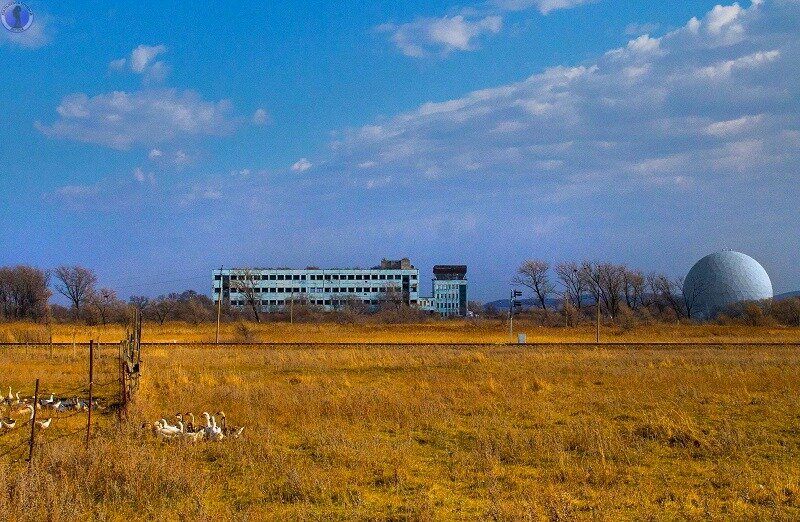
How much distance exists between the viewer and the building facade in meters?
159

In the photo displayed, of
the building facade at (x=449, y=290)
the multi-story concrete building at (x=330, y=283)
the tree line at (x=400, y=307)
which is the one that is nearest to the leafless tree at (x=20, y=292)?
the tree line at (x=400, y=307)

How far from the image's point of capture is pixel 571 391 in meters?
21.4

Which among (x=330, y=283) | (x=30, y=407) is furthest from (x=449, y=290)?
(x=30, y=407)

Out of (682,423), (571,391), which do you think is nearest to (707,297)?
(571,391)

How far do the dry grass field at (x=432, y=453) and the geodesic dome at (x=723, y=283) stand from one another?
239 feet

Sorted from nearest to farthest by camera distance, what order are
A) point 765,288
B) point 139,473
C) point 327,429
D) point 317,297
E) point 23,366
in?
1. point 139,473
2. point 327,429
3. point 23,366
4. point 765,288
5. point 317,297

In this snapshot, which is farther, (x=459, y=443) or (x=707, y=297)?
(x=707, y=297)

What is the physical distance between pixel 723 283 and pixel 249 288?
228 ft

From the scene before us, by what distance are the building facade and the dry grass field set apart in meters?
134

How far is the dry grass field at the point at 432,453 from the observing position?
9.13 metres

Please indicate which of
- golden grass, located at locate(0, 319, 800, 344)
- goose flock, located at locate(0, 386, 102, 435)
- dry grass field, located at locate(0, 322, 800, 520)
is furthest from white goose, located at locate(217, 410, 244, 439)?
golden grass, located at locate(0, 319, 800, 344)

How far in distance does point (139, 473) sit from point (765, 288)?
98465 millimetres

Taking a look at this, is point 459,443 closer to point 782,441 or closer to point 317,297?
point 782,441

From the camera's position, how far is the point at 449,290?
527 ft
